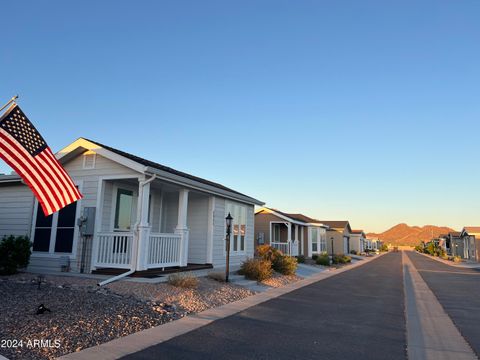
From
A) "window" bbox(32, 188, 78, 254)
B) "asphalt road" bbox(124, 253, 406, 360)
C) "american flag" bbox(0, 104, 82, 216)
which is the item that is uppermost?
"american flag" bbox(0, 104, 82, 216)

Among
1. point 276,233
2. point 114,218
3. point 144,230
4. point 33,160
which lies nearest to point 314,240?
point 276,233

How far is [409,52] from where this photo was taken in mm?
14375

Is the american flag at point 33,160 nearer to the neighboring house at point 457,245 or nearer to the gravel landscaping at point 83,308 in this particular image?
the gravel landscaping at point 83,308

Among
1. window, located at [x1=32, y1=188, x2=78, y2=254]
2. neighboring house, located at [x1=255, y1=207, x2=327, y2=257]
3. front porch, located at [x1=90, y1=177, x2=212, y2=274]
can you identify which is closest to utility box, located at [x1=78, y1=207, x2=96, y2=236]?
front porch, located at [x1=90, y1=177, x2=212, y2=274]

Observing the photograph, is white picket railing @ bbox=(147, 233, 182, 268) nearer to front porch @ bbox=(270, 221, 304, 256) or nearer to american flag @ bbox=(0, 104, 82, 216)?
american flag @ bbox=(0, 104, 82, 216)

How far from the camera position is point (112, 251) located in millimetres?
10750

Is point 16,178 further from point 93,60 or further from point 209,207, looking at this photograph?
point 209,207

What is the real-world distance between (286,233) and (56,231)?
21.5m

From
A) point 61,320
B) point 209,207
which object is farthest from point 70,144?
point 61,320

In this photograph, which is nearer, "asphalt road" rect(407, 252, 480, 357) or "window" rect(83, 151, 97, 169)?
"asphalt road" rect(407, 252, 480, 357)

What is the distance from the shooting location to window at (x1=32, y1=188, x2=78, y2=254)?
1145 cm

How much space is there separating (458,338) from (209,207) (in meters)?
9.51

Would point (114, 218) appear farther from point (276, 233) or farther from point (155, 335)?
point (276, 233)

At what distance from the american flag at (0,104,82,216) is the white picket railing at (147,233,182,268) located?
163 inches
